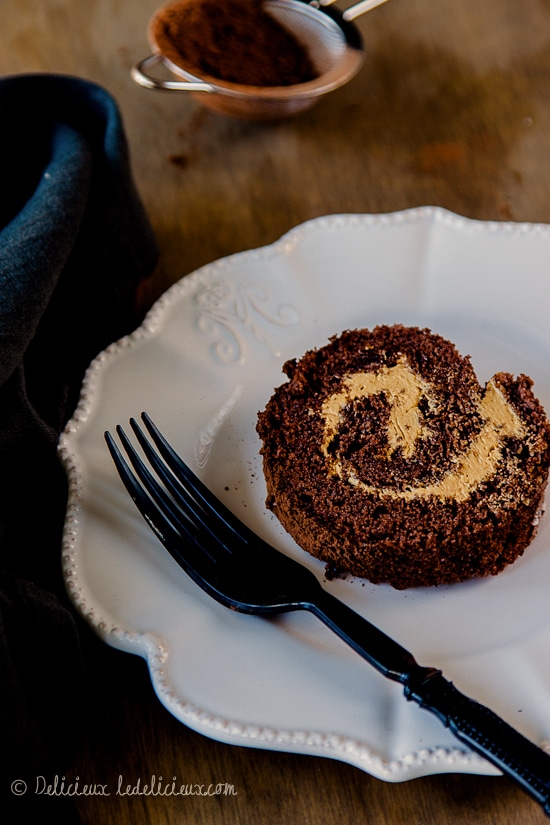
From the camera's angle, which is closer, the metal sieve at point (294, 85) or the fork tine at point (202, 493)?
the fork tine at point (202, 493)

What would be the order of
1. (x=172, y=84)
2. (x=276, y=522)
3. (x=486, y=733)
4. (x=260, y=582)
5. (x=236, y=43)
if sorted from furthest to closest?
(x=236, y=43)
(x=172, y=84)
(x=276, y=522)
(x=260, y=582)
(x=486, y=733)

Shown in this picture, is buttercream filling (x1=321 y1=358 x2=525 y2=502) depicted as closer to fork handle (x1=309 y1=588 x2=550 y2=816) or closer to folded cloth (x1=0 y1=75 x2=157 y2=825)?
fork handle (x1=309 y1=588 x2=550 y2=816)

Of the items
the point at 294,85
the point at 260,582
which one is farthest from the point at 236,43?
the point at 260,582

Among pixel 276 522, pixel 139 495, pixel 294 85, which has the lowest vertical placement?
pixel 276 522

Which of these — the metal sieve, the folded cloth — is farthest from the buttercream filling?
the metal sieve

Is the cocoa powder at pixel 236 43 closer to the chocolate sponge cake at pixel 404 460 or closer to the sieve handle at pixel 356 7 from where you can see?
the sieve handle at pixel 356 7

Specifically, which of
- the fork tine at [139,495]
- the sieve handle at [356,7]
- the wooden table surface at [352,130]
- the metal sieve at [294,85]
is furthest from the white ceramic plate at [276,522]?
the sieve handle at [356,7]

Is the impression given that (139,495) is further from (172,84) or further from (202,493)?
(172,84)
